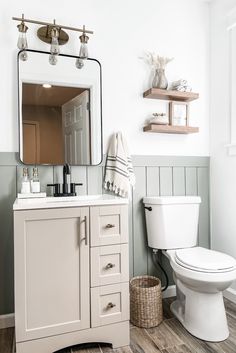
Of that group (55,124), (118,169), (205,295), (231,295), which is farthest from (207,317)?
(55,124)

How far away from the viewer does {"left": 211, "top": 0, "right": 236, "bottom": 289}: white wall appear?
2.15 metres

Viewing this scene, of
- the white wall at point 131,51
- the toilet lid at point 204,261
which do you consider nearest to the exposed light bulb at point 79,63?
the white wall at point 131,51

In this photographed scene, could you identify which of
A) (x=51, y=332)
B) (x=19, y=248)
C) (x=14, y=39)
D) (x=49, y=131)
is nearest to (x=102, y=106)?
(x=49, y=131)

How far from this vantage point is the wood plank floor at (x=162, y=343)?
1540 mm

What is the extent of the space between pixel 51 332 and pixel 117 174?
1.04 m

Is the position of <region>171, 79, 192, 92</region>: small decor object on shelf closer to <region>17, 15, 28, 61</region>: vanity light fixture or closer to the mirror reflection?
the mirror reflection

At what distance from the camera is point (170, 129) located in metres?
2.09

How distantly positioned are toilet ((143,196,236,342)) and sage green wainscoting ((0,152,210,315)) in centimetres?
12

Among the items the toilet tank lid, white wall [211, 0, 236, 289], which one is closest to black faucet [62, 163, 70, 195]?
the toilet tank lid

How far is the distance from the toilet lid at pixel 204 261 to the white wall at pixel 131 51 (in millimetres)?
822

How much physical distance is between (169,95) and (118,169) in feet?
2.35

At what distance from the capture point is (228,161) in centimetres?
217

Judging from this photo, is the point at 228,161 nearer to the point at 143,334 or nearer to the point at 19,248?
the point at 143,334

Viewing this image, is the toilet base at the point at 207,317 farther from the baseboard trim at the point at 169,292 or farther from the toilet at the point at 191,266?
the baseboard trim at the point at 169,292
